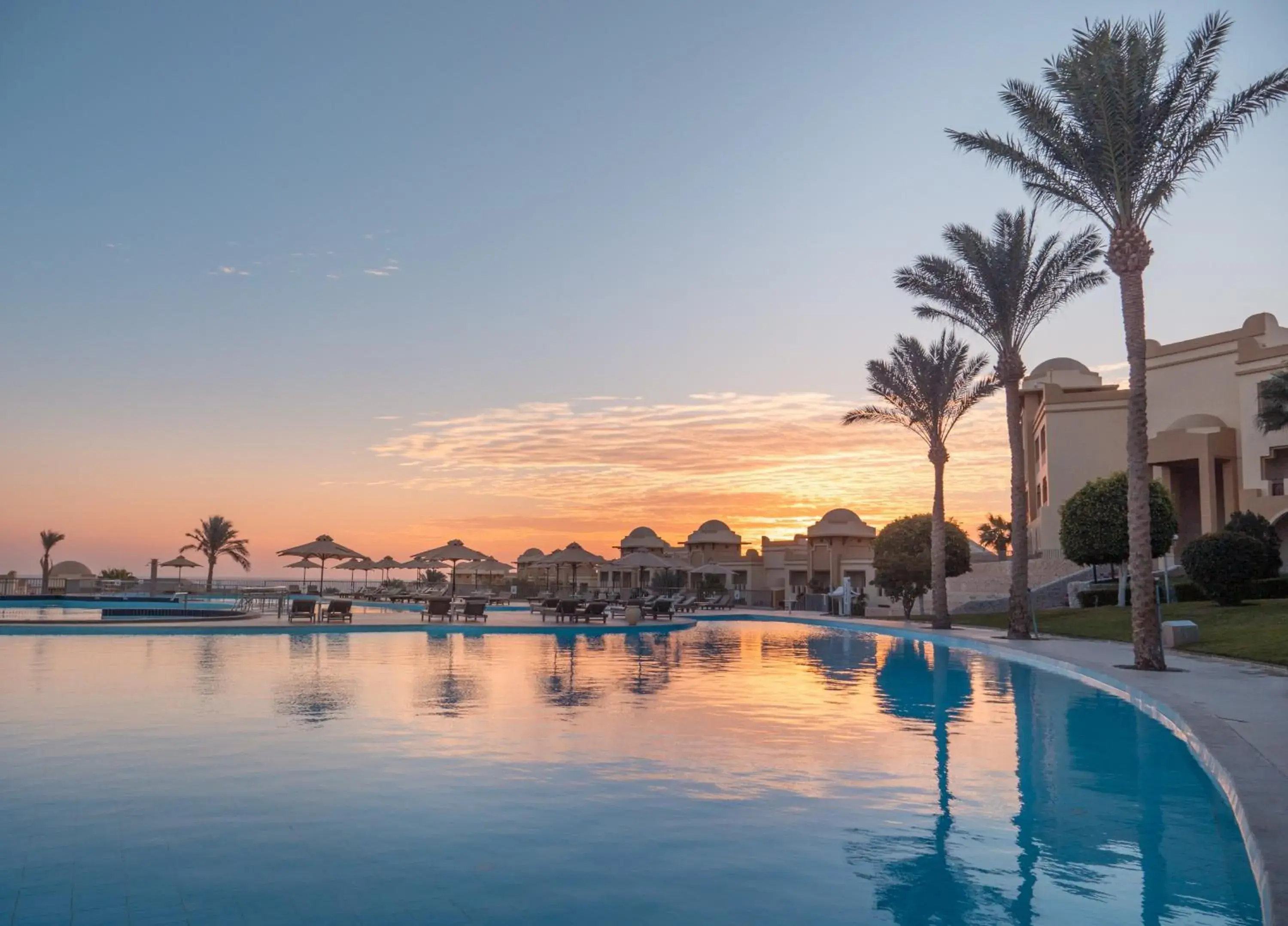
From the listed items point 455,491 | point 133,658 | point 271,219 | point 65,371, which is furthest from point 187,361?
point 455,491

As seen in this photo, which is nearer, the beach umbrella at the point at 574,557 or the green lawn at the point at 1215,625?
the green lawn at the point at 1215,625

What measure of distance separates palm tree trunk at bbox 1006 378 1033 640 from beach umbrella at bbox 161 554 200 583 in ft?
128

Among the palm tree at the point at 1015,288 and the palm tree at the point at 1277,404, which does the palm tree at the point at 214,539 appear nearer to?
the palm tree at the point at 1015,288

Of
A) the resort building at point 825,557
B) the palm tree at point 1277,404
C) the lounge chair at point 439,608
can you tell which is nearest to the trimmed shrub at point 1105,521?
the palm tree at point 1277,404

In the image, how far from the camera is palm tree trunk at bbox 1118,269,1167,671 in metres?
15.3

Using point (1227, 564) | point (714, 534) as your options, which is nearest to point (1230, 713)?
point (1227, 564)

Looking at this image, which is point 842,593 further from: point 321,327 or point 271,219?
point 271,219

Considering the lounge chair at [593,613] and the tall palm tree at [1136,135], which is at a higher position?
the tall palm tree at [1136,135]

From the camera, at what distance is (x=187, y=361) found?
23.6 metres

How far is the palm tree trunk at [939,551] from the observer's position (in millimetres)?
28172

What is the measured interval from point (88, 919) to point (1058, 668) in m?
16.2

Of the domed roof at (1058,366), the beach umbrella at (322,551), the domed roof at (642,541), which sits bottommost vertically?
the beach umbrella at (322,551)

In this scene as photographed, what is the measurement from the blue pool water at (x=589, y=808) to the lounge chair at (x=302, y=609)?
10.8m

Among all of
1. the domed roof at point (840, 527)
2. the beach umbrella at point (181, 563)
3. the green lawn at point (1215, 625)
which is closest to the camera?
the green lawn at point (1215, 625)
